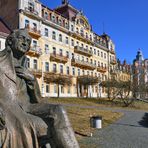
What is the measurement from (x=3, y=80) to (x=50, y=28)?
45.0m

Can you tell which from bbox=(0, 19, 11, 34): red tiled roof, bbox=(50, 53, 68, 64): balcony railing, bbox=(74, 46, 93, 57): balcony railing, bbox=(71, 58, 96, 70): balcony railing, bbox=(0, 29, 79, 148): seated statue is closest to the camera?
bbox=(0, 29, 79, 148): seated statue

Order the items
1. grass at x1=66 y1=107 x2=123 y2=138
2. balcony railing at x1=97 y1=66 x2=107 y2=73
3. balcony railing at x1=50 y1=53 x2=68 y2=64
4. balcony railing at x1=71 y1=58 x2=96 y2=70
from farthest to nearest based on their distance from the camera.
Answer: balcony railing at x1=97 y1=66 x2=107 y2=73
balcony railing at x1=71 y1=58 x2=96 y2=70
balcony railing at x1=50 y1=53 x2=68 y2=64
grass at x1=66 y1=107 x2=123 y2=138

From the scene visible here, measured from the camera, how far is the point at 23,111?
3115 mm

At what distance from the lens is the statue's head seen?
3457 mm

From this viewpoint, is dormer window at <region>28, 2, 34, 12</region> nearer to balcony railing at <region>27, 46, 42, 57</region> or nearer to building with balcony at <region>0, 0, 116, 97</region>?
building with balcony at <region>0, 0, 116, 97</region>

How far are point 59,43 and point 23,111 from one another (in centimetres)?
4700

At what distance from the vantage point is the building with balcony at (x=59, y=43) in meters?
42.4

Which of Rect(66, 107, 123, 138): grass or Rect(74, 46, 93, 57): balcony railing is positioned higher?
Rect(74, 46, 93, 57): balcony railing

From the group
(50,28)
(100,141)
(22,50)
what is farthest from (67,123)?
(50,28)

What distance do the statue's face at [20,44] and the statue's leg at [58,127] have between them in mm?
732

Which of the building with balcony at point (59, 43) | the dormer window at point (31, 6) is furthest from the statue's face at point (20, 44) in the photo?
the dormer window at point (31, 6)

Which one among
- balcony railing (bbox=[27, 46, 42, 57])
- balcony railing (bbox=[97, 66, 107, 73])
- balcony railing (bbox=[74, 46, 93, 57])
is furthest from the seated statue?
balcony railing (bbox=[97, 66, 107, 73])

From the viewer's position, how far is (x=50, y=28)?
47500 mm

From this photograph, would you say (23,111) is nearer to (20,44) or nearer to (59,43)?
(20,44)
